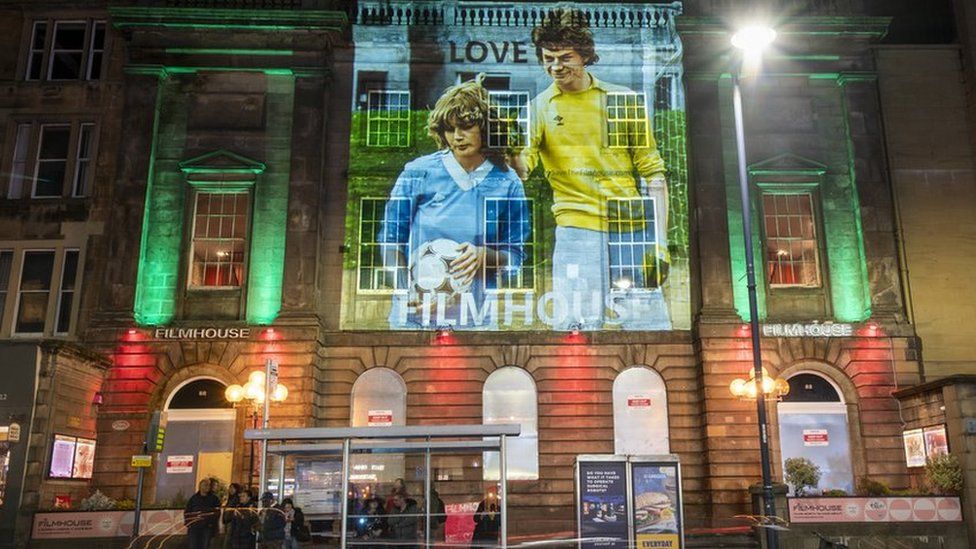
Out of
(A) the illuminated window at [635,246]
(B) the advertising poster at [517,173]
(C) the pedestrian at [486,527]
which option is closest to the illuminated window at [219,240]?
(B) the advertising poster at [517,173]

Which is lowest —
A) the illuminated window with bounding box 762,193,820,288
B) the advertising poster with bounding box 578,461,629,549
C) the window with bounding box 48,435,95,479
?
the advertising poster with bounding box 578,461,629,549

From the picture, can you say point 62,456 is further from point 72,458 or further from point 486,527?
Answer: point 486,527

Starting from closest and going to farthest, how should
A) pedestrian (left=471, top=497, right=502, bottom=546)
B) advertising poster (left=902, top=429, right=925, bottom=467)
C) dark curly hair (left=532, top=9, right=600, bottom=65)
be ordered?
pedestrian (left=471, top=497, right=502, bottom=546) → advertising poster (left=902, top=429, right=925, bottom=467) → dark curly hair (left=532, top=9, right=600, bottom=65)

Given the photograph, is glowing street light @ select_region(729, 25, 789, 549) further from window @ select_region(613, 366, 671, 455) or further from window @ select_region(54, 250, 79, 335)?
window @ select_region(54, 250, 79, 335)

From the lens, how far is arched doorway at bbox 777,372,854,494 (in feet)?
84.1

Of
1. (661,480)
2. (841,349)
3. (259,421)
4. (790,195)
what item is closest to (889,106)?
(790,195)

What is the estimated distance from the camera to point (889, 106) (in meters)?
Result: 28.8

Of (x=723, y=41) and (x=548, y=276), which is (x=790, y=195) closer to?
(x=723, y=41)

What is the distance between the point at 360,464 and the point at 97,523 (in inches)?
380

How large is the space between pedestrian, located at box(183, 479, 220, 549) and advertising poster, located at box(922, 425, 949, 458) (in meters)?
19.0

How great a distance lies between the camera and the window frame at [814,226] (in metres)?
27.1

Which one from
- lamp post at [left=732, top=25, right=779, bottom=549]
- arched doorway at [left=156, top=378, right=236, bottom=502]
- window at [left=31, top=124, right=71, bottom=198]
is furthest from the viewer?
window at [left=31, top=124, right=71, bottom=198]

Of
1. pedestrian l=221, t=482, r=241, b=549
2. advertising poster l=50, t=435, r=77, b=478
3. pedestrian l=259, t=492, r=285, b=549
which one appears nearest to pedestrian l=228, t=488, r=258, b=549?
pedestrian l=221, t=482, r=241, b=549

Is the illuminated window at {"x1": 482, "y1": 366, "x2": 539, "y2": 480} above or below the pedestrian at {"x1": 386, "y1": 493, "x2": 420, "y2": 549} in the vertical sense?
above
